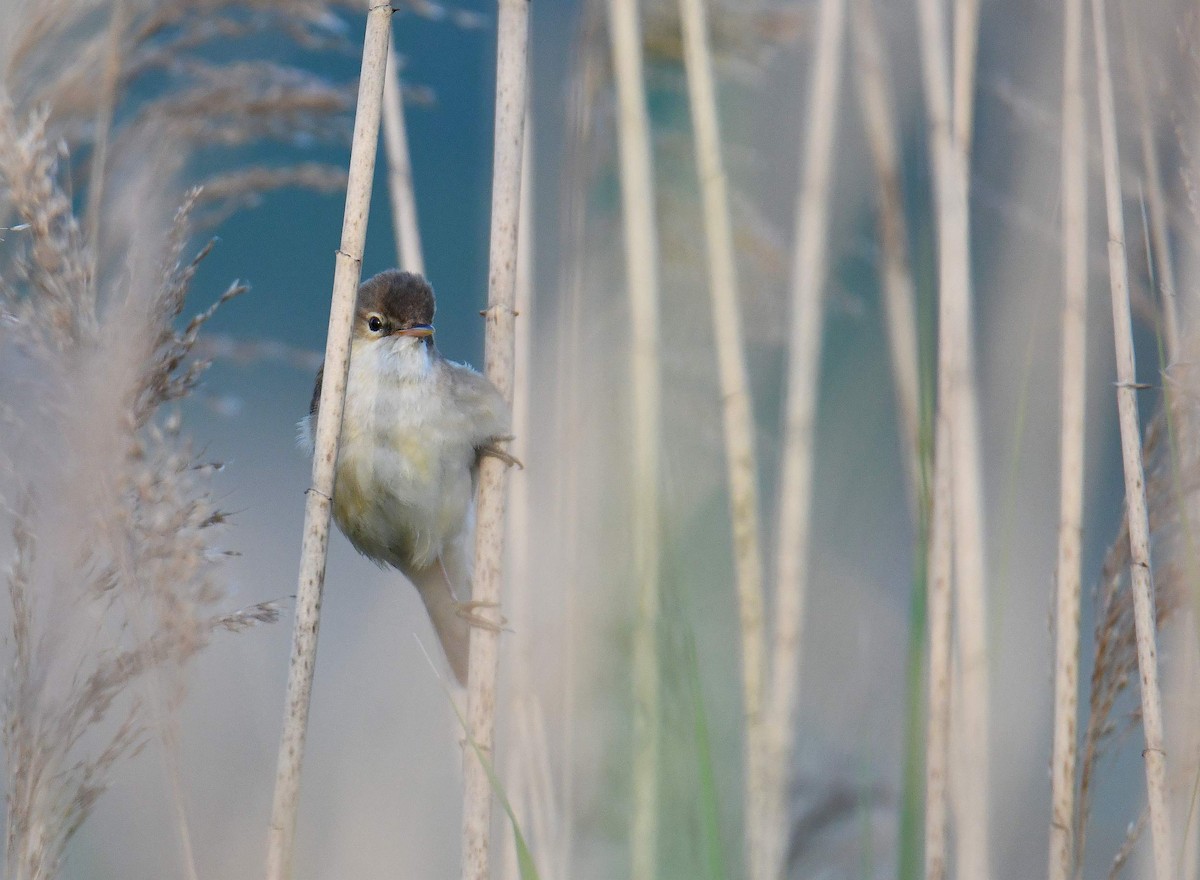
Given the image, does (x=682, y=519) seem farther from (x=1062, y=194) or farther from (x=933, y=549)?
(x=1062, y=194)

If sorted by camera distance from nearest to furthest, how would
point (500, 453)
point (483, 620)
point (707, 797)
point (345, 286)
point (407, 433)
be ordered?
1. point (707, 797)
2. point (345, 286)
3. point (483, 620)
4. point (500, 453)
5. point (407, 433)

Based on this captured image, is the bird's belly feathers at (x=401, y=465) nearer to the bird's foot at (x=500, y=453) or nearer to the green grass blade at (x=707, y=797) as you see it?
the bird's foot at (x=500, y=453)

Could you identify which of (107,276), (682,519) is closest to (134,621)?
(107,276)

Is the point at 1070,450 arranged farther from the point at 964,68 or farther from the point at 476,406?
the point at 476,406

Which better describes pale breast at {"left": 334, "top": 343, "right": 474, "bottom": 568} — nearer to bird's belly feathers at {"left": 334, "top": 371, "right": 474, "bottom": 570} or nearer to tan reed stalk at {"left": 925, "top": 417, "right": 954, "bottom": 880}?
bird's belly feathers at {"left": 334, "top": 371, "right": 474, "bottom": 570}

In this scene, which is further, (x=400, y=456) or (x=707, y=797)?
(x=400, y=456)

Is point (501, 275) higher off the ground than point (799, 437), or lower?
higher

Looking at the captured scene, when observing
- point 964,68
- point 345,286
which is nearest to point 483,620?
point 345,286

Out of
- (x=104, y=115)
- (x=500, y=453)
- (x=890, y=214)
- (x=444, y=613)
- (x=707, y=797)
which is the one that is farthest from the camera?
(x=444, y=613)
